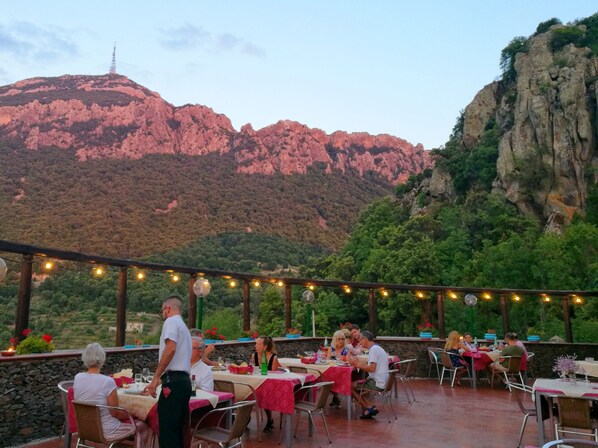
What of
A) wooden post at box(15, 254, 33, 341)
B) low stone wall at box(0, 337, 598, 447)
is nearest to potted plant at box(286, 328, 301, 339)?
low stone wall at box(0, 337, 598, 447)

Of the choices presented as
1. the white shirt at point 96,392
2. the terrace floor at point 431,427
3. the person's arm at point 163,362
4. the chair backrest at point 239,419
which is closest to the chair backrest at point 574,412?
the terrace floor at point 431,427

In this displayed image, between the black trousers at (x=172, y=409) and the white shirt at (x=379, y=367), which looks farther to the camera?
the white shirt at (x=379, y=367)

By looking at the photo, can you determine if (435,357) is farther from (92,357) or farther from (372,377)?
(92,357)

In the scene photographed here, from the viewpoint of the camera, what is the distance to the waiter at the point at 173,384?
380 cm

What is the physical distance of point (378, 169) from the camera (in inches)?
3243

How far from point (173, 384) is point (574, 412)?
3740 mm

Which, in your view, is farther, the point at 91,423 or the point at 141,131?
the point at 141,131

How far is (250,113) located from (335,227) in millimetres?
55497

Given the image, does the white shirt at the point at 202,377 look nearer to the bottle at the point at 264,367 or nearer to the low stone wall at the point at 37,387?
the bottle at the point at 264,367

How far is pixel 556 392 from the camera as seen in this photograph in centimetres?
516

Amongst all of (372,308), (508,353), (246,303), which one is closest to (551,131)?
(372,308)

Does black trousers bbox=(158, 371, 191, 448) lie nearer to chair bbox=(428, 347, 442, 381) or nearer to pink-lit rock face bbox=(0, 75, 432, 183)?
chair bbox=(428, 347, 442, 381)

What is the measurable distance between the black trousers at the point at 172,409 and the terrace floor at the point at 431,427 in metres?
2.12

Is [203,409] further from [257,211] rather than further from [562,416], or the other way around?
[257,211]
